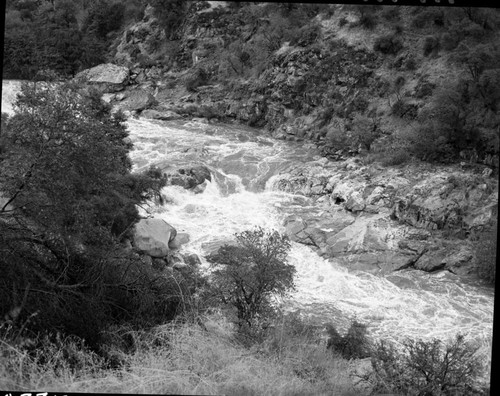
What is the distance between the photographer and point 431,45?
20.1 m

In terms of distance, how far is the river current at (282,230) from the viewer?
923 cm

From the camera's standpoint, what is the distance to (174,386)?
385 cm

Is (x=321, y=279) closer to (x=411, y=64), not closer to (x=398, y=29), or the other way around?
(x=411, y=64)

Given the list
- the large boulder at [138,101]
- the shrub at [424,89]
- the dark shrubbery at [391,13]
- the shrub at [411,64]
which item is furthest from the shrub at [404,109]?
the large boulder at [138,101]

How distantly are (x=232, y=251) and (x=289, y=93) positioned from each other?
15.7 m

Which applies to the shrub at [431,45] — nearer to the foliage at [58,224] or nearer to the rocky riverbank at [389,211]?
the rocky riverbank at [389,211]

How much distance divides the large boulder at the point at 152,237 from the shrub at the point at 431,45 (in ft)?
46.5

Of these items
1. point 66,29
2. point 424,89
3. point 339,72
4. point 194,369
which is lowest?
point 194,369

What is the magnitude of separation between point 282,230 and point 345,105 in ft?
31.6

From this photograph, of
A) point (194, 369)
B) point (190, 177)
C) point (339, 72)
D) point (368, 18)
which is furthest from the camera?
point (368, 18)

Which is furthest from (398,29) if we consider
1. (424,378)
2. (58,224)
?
(58,224)

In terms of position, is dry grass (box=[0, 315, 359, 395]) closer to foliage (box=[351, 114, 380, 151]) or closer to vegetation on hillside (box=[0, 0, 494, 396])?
vegetation on hillside (box=[0, 0, 494, 396])

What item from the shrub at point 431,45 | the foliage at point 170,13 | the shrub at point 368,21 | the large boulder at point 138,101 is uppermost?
the foliage at point 170,13

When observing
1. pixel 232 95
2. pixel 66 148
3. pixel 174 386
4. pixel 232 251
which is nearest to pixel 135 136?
pixel 232 95
